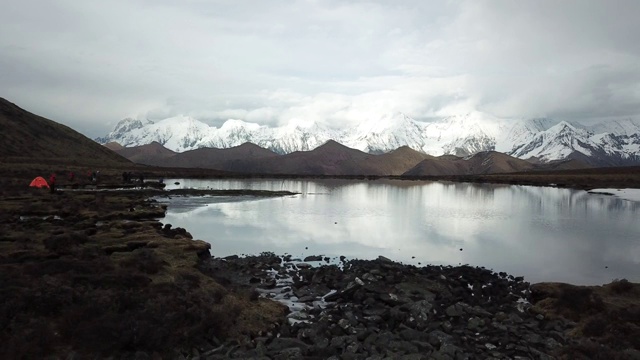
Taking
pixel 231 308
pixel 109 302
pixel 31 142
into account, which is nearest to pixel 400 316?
pixel 231 308

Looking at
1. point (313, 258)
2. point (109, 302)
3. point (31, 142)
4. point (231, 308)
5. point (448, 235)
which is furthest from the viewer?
point (31, 142)

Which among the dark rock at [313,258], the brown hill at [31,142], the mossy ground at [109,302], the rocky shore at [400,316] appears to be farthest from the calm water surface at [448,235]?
the brown hill at [31,142]

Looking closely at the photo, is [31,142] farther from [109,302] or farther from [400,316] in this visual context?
[400,316]

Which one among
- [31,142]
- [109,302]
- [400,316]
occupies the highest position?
[31,142]

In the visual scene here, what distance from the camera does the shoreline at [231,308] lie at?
→ 13.6 metres

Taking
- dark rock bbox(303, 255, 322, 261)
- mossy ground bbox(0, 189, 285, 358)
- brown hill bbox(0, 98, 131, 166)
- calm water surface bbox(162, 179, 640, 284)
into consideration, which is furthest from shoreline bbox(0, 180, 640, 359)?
brown hill bbox(0, 98, 131, 166)

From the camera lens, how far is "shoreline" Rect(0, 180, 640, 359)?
13609 millimetres

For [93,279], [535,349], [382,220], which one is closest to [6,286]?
[93,279]

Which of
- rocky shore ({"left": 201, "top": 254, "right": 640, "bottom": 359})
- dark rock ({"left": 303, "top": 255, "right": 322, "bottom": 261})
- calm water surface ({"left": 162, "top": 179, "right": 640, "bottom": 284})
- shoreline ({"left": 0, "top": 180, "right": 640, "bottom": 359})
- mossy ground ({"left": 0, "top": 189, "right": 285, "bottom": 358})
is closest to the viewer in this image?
mossy ground ({"left": 0, "top": 189, "right": 285, "bottom": 358})

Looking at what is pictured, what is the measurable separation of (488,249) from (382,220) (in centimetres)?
1997

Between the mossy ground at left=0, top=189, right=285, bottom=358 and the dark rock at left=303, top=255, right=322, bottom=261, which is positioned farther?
the dark rock at left=303, top=255, right=322, bottom=261

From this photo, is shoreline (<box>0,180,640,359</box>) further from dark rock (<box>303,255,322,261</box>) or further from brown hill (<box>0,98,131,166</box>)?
brown hill (<box>0,98,131,166</box>)

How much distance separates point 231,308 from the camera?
1755 cm

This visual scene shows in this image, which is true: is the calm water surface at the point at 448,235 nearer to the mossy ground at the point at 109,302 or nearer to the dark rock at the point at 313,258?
the dark rock at the point at 313,258
